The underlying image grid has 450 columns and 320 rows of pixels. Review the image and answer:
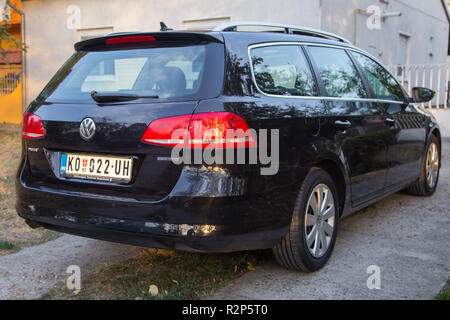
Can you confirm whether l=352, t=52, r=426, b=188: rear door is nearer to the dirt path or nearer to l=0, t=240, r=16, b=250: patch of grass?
the dirt path

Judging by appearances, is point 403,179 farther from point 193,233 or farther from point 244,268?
point 193,233

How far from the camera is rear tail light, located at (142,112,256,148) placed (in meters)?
2.68

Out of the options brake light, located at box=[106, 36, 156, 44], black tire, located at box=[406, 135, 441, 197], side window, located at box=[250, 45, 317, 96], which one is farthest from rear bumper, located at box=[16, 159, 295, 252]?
black tire, located at box=[406, 135, 441, 197]

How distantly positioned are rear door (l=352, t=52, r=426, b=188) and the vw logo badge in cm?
260

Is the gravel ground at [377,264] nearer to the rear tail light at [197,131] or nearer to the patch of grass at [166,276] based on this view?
the patch of grass at [166,276]

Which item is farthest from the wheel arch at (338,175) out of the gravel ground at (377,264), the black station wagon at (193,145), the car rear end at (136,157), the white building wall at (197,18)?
the white building wall at (197,18)

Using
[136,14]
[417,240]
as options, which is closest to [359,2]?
[136,14]

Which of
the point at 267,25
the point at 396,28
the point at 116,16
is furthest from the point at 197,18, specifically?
the point at 267,25

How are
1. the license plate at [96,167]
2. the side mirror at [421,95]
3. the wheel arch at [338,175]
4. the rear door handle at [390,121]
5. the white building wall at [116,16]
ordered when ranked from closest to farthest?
the license plate at [96,167], the wheel arch at [338,175], the rear door handle at [390,121], the side mirror at [421,95], the white building wall at [116,16]

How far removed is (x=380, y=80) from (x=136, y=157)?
295 centimetres

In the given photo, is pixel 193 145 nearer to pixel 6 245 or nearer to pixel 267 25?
pixel 267 25

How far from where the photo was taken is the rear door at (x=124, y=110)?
2763mm
